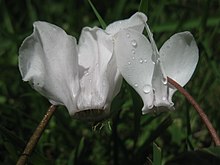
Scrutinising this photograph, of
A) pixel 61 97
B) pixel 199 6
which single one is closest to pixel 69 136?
pixel 61 97

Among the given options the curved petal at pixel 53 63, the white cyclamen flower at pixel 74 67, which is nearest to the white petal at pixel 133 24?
the white cyclamen flower at pixel 74 67

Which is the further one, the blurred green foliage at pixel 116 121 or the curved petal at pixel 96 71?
the blurred green foliage at pixel 116 121

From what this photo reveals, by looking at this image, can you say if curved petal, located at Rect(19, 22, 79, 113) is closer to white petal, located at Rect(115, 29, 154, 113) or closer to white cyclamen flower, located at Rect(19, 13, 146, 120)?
white cyclamen flower, located at Rect(19, 13, 146, 120)

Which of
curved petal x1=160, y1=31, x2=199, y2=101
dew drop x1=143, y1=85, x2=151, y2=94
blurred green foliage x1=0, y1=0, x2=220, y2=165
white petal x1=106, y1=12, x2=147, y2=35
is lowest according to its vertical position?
blurred green foliage x1=0, y1=0, x2=220, y2=165

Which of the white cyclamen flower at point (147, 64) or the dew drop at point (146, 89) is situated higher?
the white cyclamen flower at point (147, 64)

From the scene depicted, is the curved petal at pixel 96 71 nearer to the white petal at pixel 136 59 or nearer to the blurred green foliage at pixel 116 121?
the white petal at pixel 136 59

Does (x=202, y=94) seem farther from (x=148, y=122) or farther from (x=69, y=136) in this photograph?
(x=69, y=136)

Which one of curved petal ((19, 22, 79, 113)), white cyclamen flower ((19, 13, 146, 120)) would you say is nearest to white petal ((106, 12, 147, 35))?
white cyclamen flower ((19, 13, 146, 120))

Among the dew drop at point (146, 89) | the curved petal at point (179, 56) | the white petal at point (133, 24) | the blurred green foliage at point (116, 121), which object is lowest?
the blurred green foliage at point (116, 121)

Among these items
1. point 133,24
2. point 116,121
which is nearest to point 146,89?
point 133,24
